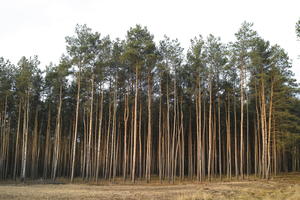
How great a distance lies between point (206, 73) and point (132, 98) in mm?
8226

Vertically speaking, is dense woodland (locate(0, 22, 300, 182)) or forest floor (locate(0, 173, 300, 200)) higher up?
dense woodland (locate(0, 22, 300, 182))

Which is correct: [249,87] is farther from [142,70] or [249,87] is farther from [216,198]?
[216,198]

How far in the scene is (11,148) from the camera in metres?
40.3

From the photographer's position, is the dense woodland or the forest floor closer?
the forest floor

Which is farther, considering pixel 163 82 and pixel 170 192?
pixel 163 82

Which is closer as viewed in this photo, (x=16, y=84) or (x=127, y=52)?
(x=127, y=52)

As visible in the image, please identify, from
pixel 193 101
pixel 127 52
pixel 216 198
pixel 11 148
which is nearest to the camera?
pixel 216 198

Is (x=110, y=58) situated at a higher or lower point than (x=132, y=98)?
higher

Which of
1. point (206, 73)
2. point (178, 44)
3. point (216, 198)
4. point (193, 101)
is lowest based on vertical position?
point (216, 198)

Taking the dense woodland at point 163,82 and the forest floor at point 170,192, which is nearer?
the forest floor at point 170,192

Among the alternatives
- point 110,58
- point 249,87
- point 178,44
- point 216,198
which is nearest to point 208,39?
point 178,44

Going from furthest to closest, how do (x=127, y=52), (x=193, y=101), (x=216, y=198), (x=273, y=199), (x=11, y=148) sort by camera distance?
(x=11, y=148) < (x=193, y=101) < (x=127, y=52) < (x=216, y=198) < (x=273, y=199)

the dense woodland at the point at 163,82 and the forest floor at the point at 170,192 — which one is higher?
the dense woodland at the point at 163,82

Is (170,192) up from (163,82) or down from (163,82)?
down
